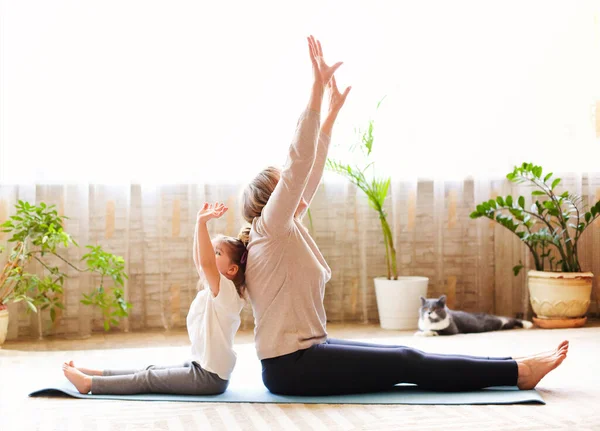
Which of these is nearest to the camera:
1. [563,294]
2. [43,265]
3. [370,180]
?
[43,265]

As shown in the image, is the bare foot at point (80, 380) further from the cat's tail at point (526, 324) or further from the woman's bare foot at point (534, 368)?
the cat's tail at point (526, 324)

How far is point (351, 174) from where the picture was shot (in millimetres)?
3779

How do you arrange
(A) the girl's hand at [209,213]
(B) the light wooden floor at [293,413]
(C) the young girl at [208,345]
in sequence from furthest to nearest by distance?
(C) the young girl at [208,345] → (A) the girl's hand at [209,213] → (B) the light wooden floor at [293,413]

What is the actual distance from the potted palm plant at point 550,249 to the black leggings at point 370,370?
1607mm

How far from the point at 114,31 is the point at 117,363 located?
1610mm

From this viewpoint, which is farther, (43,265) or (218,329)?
(43,265)

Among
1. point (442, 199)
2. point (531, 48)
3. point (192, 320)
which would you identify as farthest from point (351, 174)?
point (192, 320)

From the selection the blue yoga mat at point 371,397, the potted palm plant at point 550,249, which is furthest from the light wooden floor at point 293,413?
the potted palm plant at point 550,249

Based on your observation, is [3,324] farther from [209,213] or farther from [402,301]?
[402,301]

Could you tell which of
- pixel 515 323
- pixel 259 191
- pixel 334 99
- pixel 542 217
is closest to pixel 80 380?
pixel 259 191

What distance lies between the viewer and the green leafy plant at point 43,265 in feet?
11.0

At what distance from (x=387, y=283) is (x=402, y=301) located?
0.11 metres

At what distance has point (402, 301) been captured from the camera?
3.79m

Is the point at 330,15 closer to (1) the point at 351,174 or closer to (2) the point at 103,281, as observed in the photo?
(1) the point at 351,174
